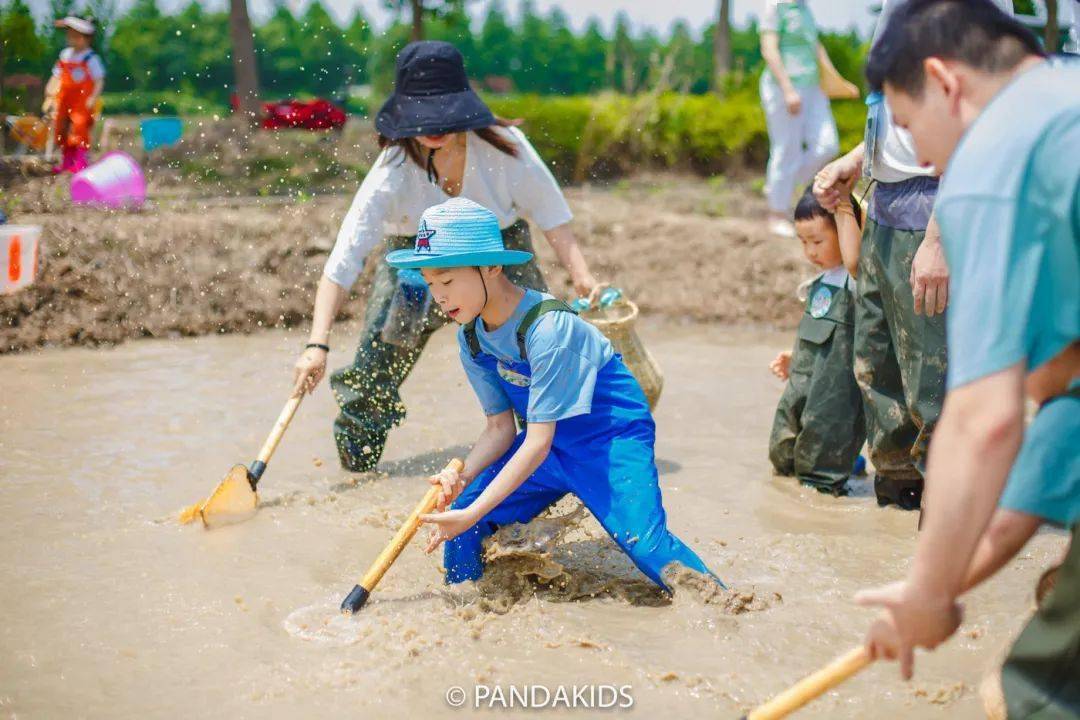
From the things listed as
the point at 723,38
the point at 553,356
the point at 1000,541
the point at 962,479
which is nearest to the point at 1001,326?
the point at 962,479

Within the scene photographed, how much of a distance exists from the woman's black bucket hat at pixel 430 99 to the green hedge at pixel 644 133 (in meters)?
9.26

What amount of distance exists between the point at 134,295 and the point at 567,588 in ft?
16.5

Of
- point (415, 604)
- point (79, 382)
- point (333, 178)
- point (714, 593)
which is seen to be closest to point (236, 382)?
point (79, 382)

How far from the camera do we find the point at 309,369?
4.22 meters

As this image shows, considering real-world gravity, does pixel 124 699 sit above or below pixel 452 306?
below

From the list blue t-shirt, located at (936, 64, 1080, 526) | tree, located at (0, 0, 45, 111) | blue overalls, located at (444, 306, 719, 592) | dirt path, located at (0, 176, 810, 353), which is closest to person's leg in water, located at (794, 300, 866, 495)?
blue overalls, located at (444, 306, 719, 592)

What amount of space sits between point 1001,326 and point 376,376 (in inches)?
134

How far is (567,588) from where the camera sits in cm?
359

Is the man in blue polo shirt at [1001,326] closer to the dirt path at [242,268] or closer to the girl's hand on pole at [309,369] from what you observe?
the girl's hand on pole at [309,369]

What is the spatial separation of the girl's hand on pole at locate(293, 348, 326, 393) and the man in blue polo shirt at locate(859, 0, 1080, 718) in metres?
2.78

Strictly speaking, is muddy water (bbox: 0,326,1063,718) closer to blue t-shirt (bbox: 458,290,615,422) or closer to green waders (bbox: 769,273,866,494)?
green waders (bbox: 769,273,866,494)

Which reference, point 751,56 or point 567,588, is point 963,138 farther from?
point 751,56

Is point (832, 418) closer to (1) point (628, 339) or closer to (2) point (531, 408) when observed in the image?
(1) point (628, 339)

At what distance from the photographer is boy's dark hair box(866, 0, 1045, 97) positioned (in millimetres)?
1788
